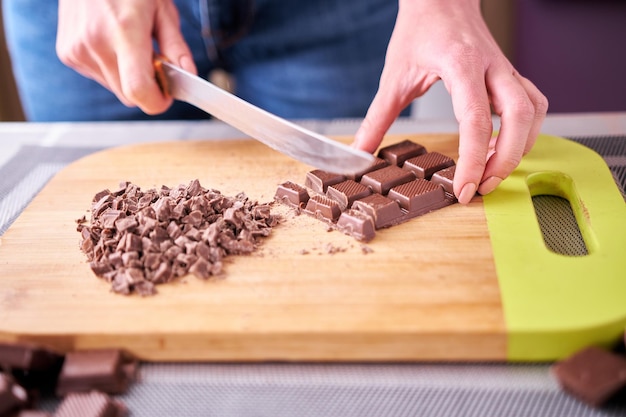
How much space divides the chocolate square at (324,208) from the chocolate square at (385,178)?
18 centimetres

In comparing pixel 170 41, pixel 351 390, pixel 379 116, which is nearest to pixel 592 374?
pixel 351 390

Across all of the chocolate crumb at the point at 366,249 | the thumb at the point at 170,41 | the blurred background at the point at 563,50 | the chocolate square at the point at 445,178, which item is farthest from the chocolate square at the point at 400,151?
the blurred background at the point at 563,50

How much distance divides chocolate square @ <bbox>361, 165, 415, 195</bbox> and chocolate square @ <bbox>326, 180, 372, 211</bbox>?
0.10 feet

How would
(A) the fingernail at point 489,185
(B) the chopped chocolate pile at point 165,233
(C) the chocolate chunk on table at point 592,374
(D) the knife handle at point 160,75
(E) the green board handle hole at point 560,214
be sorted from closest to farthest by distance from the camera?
(C) the chocolate chunk on table at point 592,374 → (B) the chopped chocolate pile at point 165,233 → (E) the green board handle hole at point 560,214 → (A) the fingernail at point 489,185 → (D) the knife handle at point 160,75

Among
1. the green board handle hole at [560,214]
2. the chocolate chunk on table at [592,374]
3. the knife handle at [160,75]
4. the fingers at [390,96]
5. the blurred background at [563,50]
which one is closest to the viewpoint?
the chocolate chunk on table at [592,374]

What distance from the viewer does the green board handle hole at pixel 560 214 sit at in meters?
1.97

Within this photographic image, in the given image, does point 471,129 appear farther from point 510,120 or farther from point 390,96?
point 390,96

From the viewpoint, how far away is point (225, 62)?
10.1 feet

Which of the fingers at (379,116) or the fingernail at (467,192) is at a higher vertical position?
the fingers at (379,116)

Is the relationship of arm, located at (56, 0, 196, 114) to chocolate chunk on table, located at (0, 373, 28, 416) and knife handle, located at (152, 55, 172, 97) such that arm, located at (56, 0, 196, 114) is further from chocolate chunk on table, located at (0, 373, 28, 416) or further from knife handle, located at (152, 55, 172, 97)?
chocolate chunk on table, located at (0, 373, 28, 416)

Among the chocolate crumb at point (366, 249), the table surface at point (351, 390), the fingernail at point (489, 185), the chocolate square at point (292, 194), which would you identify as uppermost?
the fingernail at point (489, 185)

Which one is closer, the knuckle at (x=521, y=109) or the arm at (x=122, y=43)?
the knuckle at (x=521, y=109)

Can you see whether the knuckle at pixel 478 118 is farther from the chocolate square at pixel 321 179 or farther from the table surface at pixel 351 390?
the table surface at pixel 351 390

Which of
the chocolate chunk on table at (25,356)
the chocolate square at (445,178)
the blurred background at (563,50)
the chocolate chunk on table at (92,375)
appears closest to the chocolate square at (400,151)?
the chocolate square at (445,178)
